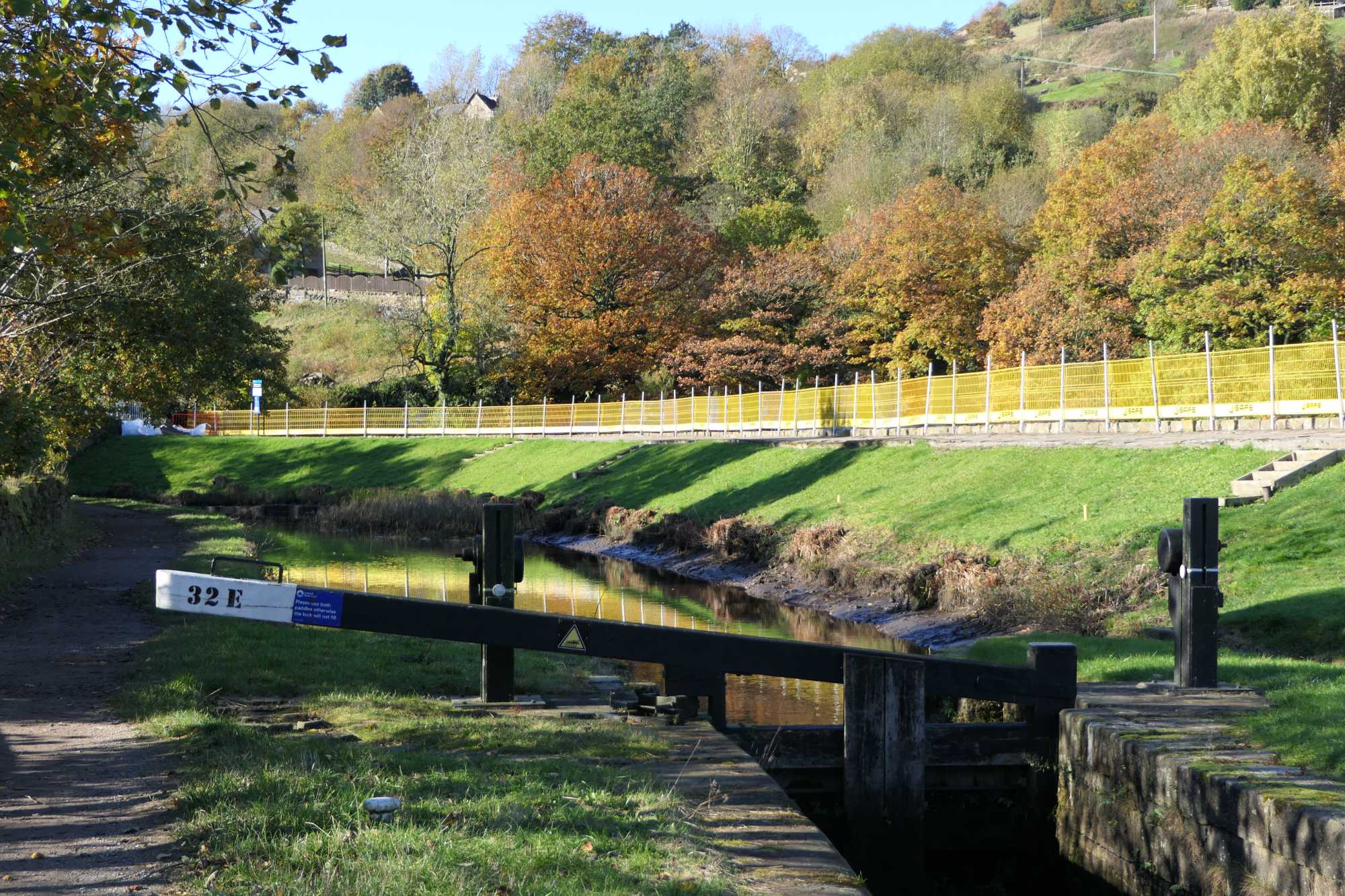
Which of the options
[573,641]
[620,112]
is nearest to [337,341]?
[620,112]

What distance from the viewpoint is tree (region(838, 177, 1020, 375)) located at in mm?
56844

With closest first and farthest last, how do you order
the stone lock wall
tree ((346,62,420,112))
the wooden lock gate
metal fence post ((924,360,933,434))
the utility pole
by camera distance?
1. the stone lock wall
2. the wooden lock gate
3. metal fence post ((924,360,933,434))
4. the utility pole
5. tree ((346,62,420,112))

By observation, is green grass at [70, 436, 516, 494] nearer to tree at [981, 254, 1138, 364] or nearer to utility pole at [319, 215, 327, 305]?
tree at [981, 254, 1138, 364]

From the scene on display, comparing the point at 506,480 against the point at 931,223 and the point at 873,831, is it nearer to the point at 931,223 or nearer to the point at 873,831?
the point at 931,223

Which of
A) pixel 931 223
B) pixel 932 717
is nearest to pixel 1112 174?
pixel 931 223

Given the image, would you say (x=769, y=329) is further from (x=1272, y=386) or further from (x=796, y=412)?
(x=1272, y=386)

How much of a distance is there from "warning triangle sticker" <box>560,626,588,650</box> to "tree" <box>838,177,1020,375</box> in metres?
48.4

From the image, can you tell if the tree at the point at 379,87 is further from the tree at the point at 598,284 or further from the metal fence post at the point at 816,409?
the metal fence post at the point at 816,409

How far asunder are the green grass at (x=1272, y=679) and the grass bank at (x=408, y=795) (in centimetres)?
393

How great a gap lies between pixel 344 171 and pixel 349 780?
4821 inches

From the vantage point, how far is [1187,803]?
25.9 ft

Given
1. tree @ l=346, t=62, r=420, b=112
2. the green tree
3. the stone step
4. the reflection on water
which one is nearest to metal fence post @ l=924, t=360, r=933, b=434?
the reflection on water

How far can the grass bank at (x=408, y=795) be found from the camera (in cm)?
585

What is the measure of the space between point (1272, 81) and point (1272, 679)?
6534 cm
